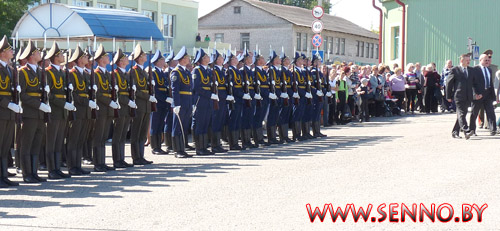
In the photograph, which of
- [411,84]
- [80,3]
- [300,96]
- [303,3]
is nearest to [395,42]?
[80,3]

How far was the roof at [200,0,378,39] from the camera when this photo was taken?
66713mm

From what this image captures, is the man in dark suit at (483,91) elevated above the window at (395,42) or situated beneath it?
situated beneath

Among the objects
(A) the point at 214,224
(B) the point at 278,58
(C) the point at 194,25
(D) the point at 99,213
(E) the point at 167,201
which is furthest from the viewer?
(C) the point at 194,25

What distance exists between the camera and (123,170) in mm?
13281

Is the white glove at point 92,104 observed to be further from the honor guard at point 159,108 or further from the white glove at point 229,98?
the white glove at point 229,98

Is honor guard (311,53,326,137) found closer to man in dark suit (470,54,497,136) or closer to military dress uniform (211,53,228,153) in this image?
man in dark suit (470,54,497,136)

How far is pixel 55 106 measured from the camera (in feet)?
40.2

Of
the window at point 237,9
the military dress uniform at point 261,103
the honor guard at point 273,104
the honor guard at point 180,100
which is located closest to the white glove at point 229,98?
the honor guard at point 180,100

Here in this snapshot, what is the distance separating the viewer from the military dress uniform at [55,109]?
1222cm

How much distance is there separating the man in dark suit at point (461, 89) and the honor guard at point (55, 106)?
29.7 feet

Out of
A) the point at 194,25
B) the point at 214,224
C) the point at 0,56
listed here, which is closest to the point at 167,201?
the point at 214,224

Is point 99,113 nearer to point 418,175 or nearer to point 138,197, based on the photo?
point 138,197

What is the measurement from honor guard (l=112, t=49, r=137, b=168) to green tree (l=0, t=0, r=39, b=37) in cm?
1651

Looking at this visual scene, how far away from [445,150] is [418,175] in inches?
156
